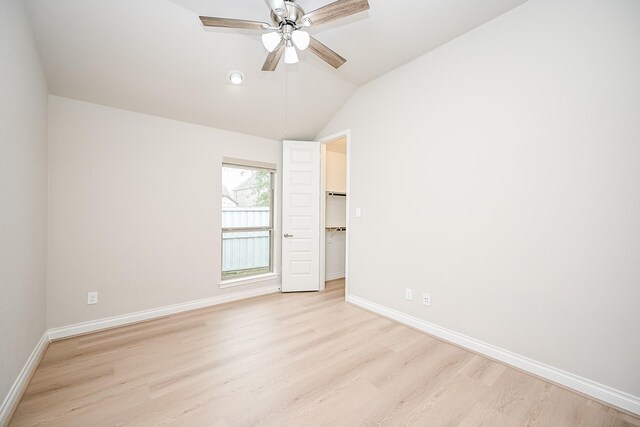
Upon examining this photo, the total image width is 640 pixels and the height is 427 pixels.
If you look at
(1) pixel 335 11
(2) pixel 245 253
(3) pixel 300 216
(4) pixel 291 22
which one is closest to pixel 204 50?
(4) pixel 291 22

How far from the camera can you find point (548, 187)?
1942mm

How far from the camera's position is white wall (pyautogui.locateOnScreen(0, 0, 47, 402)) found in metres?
1.50

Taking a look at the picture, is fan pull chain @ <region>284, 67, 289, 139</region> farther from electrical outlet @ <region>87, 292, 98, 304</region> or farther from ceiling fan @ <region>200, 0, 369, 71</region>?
electrical outlet @ <region>87, 292, 98, 304</region>

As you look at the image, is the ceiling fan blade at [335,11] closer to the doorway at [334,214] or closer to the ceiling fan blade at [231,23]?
the ceiling fan blade at [231,23]

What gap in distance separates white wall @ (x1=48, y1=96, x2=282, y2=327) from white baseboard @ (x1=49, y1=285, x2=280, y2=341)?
55 mm

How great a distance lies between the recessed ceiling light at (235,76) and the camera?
275 cm

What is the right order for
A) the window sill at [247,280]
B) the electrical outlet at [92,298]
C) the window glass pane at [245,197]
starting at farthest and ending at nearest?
the window glass pane at [245,197]
the window sill at [247,280]
the electrical outlet at [92,298]

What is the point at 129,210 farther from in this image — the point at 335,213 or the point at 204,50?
the point at 335,213

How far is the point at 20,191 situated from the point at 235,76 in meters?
2.01

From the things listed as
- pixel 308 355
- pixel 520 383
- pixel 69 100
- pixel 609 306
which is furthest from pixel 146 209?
pixel 609 306

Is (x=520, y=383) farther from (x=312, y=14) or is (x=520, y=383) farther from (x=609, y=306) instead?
(x=312, y=14)

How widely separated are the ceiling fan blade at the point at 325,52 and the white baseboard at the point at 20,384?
2.97 metres

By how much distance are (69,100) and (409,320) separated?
13.7ft

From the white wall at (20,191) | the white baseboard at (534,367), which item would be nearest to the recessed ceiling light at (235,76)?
the white wall at (20,191)
